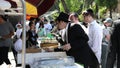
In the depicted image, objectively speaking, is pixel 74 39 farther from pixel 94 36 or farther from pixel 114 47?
pixel 94 36

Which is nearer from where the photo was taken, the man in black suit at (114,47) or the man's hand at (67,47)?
the man in black suit at (114,47)

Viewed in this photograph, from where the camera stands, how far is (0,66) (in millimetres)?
10578

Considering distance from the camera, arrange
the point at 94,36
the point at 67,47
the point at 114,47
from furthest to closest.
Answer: the point at 94,36
the point at 67,47
the point at 114,47

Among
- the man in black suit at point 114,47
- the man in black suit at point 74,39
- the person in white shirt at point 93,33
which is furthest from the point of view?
the person in white shirt at point 93,33

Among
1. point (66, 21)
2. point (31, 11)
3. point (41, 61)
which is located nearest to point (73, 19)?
point (66, 21)

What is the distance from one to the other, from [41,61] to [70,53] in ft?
3.46

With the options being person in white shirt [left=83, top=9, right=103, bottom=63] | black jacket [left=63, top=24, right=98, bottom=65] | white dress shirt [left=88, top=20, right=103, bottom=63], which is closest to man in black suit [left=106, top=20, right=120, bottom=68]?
black jacket [left=63, top=24, right=98, bottom=65]

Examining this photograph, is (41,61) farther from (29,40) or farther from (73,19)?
(29,40)

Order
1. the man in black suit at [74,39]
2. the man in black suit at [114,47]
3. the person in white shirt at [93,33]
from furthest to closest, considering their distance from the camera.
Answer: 1. the person in white shirt at [93,33]
2. the man in black suit at [74,39]
3. the man in black suit at [114,47]

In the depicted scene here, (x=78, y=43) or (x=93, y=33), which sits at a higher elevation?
(x=93, y=33)

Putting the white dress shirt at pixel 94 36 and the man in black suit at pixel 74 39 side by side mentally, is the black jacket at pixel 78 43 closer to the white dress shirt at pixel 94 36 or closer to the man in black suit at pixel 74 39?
the man in black suit at pixel 74 39

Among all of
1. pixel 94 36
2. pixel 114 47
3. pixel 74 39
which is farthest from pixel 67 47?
pixel 94 36

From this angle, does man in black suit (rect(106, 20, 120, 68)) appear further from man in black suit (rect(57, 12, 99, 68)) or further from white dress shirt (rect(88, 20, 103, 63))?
white dress shirt (rect(88, 20, 103, 63))

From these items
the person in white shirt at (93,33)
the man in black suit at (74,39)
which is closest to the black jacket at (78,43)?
the man in black suit at (74,39)
